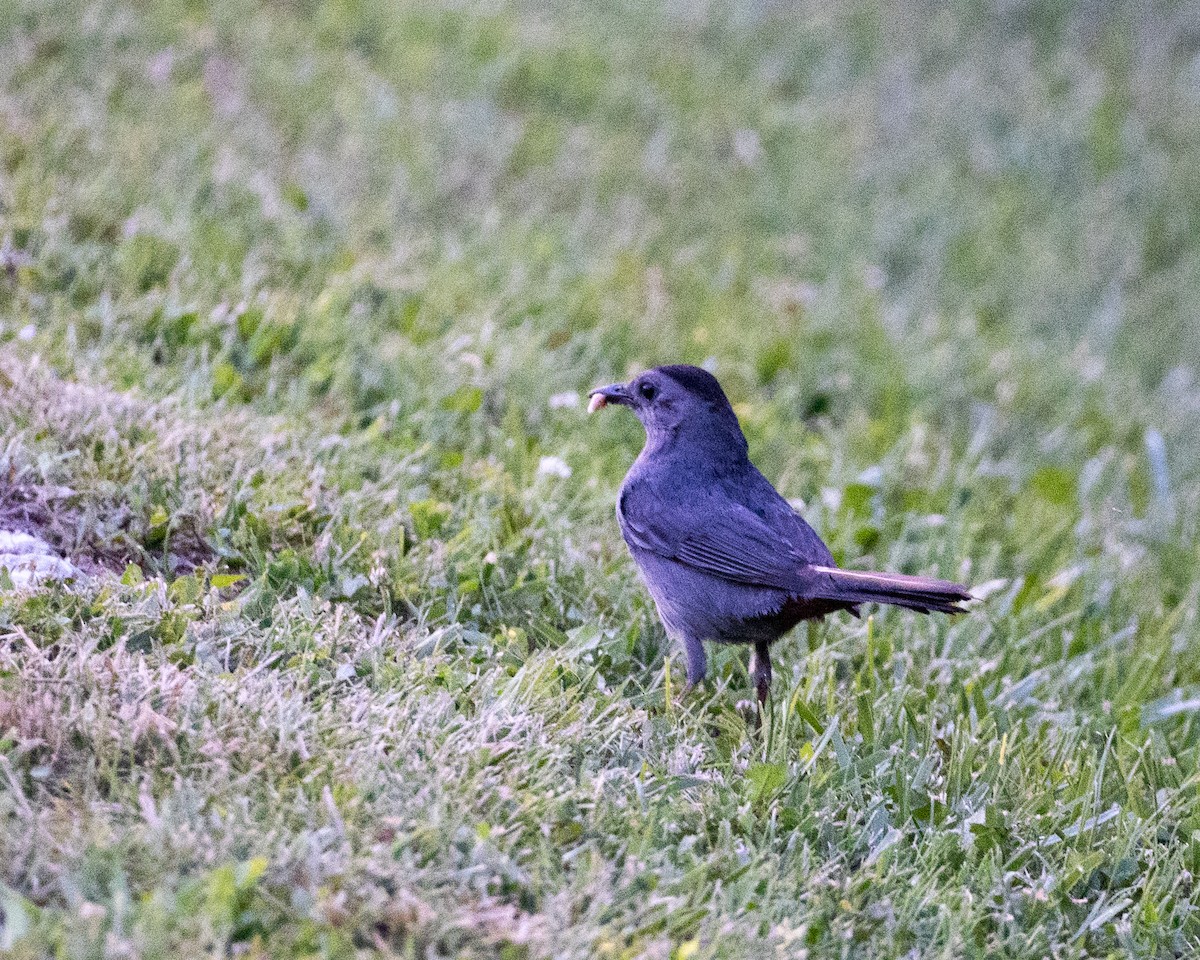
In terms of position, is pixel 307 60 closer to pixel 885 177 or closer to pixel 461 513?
pixel 885 177

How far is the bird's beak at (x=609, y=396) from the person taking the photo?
A: 15.5 ft

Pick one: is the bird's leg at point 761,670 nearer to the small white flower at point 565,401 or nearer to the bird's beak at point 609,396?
the bird's beak at point 609,396

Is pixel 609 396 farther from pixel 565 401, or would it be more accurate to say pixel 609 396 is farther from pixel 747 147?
pixel 747 147

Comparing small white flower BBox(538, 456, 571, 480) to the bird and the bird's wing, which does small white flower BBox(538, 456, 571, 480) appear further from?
the bird's wing

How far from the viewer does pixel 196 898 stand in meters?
2.67

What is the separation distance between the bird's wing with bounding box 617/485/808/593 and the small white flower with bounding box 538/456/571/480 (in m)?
0.64

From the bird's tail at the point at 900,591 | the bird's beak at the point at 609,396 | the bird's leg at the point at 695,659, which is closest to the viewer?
the bird's tail at the point at 900,591

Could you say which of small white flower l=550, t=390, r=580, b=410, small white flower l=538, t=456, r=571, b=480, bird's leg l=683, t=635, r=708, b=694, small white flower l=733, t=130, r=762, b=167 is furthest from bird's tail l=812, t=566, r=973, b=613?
small white flower l=733, t=130, r=762, b=167

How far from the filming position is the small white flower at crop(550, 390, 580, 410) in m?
5.76

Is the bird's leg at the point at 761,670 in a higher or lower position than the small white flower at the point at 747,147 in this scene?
lower

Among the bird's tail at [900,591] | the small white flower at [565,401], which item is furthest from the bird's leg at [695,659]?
the small white flower at [565,401]

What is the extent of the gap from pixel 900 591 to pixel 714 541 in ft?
2.55

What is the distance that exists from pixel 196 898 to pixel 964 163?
8738mm

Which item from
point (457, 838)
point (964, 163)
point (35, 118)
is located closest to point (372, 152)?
point (35, 118)
